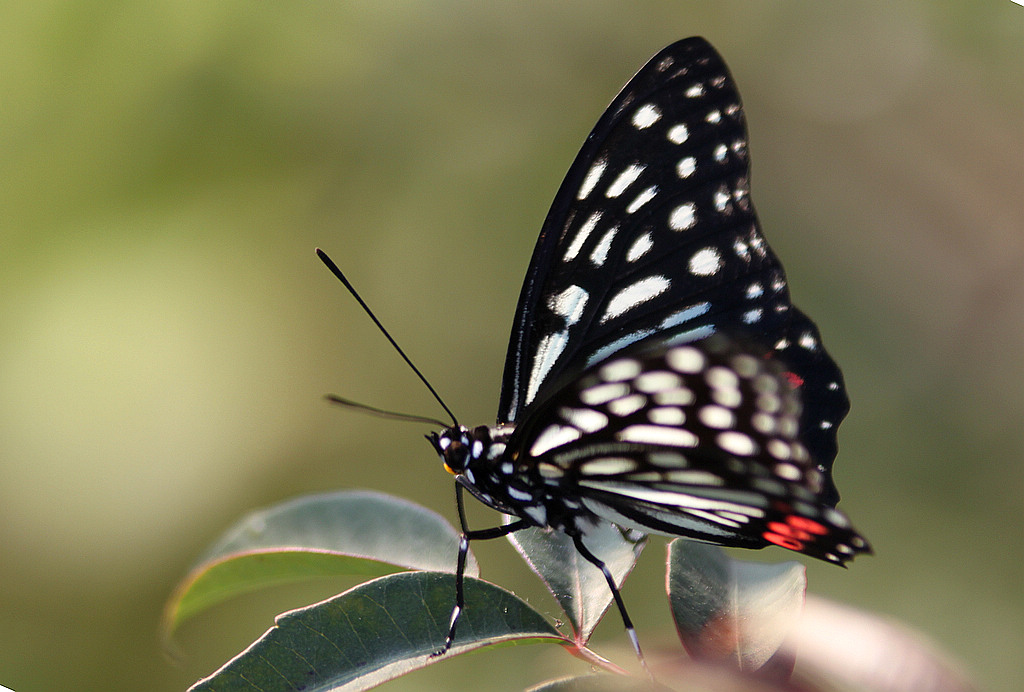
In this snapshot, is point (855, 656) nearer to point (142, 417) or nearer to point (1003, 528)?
point (1003, 528)

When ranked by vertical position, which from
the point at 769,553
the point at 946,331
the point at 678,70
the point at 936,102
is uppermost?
the point at 936,102

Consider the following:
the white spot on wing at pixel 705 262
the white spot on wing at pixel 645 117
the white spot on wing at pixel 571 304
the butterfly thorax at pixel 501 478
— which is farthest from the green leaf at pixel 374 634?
the white spot on wing at pixel 645 117

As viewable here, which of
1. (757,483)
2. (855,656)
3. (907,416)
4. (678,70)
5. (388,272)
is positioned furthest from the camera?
(388,272)

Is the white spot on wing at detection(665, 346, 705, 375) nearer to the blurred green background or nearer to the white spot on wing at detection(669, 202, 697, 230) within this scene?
the white spot on wing at detection(669, 202, 697, 230)

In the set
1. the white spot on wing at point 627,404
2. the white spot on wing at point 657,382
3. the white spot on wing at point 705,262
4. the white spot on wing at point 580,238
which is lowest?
the white spot on wing at point 627,404

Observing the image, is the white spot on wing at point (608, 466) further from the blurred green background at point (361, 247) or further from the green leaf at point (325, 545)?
the blurred green background at point (361, 247)

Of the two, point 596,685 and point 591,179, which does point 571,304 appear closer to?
point 591,179

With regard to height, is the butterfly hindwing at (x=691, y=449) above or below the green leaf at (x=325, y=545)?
above

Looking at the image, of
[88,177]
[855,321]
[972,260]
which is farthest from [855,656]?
[88,177]
